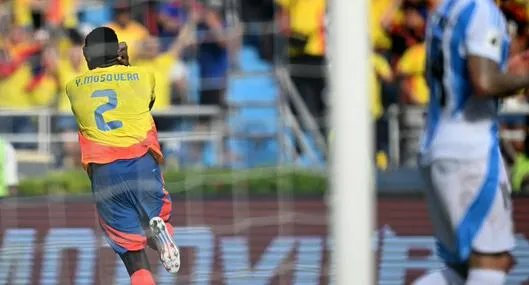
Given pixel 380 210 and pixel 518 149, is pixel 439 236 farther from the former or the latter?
pixel 518 149

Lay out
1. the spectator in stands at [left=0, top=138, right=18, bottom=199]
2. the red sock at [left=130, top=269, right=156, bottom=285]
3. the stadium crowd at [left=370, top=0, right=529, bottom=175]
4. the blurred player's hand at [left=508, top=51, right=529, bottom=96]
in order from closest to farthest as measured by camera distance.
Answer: the blurred player's hand at [left=508, top=51, right=529, bottom=96], the red sock at [left=130, top=269, right=156, bottom=285], the spectator in stands at [left=0, top=138, right=18, bottom=199], the stadium crowd at [left=370, top=0, right=529, bottom=175]

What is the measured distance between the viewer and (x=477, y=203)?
397 centimetres

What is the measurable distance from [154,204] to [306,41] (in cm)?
192

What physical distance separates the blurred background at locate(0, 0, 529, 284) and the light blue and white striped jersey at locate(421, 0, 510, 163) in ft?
4.89

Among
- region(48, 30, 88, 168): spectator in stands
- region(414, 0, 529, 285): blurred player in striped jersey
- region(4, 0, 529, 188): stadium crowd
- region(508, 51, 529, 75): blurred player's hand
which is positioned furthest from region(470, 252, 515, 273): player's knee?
region(4, 0, 529, 188): stadium crowd

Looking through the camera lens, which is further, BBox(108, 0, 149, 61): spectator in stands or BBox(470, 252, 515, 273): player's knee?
BBox(108, 0, 149, 61): spectator in stands

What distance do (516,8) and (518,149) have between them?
67 cm

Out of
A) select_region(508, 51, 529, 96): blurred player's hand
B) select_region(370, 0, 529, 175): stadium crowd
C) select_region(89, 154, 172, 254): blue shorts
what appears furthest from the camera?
select_region(370, 0, 529, 175): stadium crowd

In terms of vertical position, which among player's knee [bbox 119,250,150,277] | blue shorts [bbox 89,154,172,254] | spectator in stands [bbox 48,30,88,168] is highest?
spectator in stands [bbox 48,30,88,168]

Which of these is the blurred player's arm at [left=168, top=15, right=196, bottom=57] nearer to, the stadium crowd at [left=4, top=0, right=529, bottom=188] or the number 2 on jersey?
the stadium crowd at [left=4, top=0, right=529, bottom=188]

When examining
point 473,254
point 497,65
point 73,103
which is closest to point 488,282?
point 473,254

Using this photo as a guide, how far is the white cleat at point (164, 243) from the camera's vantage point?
4625 millimetres

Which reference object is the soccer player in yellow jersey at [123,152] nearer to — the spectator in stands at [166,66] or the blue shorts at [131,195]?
the blue shorts at [131,195]

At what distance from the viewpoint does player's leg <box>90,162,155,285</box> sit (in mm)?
4633
